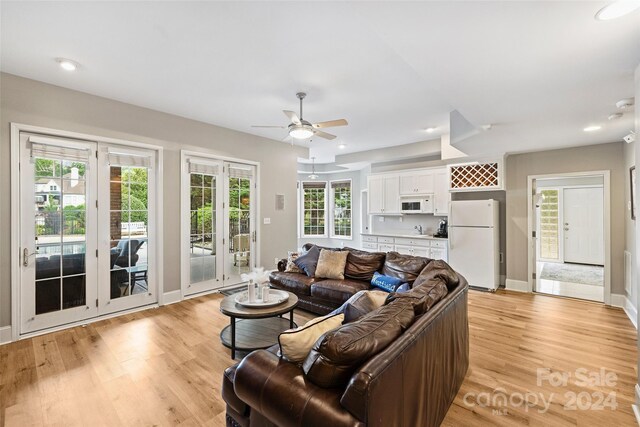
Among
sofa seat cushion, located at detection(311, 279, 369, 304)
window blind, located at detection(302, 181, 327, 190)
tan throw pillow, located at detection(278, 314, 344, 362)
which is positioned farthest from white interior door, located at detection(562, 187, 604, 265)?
tan throw pillow, located at detection(278, 314, 344, 362)

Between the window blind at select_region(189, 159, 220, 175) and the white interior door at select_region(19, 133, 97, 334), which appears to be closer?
the white interior door at select_region(19, 133, 97, 334)

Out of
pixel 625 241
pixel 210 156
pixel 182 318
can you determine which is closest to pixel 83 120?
pixel 210 156

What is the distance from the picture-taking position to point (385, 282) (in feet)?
11.7

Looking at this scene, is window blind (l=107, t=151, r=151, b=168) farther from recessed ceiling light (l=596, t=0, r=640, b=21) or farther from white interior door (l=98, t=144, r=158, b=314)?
recessed ceiling light (l=596, t=0, r=640, b=21)

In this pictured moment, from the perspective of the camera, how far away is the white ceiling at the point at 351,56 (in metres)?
1.69

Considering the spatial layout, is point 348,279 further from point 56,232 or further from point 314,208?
point 314,208

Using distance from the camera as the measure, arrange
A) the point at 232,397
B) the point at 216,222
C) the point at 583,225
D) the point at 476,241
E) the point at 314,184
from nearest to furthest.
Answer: the point at 232,397, the point at 216,222, the point at 476,241, the point at 583,225, the point at 314,184

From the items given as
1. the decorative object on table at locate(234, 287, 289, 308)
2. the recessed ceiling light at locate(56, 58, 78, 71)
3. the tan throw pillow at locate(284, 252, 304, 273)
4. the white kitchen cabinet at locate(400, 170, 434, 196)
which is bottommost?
the decorative object on table at locate(234, 287, 289, 308)

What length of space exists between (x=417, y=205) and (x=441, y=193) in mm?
546

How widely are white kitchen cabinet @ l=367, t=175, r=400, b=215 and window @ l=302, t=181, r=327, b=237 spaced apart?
204 centimetres

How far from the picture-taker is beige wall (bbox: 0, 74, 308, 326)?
10.1 feet

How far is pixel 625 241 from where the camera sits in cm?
433

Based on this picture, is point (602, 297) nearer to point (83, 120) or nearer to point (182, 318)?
point (182, 318)

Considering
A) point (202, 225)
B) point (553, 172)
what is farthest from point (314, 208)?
point (553, 172)
